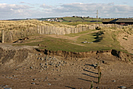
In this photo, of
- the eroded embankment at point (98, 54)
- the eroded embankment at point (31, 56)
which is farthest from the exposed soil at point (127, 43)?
the eroded embankment at point (31, 56)

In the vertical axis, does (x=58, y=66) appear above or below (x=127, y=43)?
above

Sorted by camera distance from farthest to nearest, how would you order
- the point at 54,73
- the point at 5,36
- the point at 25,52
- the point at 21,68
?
the point at 5,36 → the point at 25,52 → the point at 21,68 → the point at 54,73

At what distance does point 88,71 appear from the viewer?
1110 cm

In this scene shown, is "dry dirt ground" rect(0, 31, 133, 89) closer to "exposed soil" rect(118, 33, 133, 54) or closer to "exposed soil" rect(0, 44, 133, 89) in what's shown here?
"exposed soil" rect(0, 44, 133, 89)

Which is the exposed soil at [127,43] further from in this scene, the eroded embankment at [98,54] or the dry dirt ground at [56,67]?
the dry dirt ground at [56,67]

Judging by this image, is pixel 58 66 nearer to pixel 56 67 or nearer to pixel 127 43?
pixel 56 67

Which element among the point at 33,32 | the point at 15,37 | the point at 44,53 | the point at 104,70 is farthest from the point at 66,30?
the point at 104,70

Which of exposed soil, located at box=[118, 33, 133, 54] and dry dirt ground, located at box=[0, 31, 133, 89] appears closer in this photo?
dry dirt ground, located at box=[0, 31, 133, 89]

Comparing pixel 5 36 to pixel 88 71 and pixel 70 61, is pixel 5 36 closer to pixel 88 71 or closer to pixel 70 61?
pixel 70 61

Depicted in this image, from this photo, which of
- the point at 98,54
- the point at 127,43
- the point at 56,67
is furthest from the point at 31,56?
the point at 127,43

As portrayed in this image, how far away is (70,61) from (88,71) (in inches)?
79.7

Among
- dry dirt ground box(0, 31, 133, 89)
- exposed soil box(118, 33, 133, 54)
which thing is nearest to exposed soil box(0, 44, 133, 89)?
dry dirt ground box(0, 31, 133, 89)

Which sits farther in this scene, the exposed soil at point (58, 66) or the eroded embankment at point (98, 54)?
the eroded embankment at point (98, 54)

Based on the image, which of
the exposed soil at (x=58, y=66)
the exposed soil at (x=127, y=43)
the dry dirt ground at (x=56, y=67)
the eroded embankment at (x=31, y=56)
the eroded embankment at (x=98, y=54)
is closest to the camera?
the dry dirt ground at (x=56, y=67)
